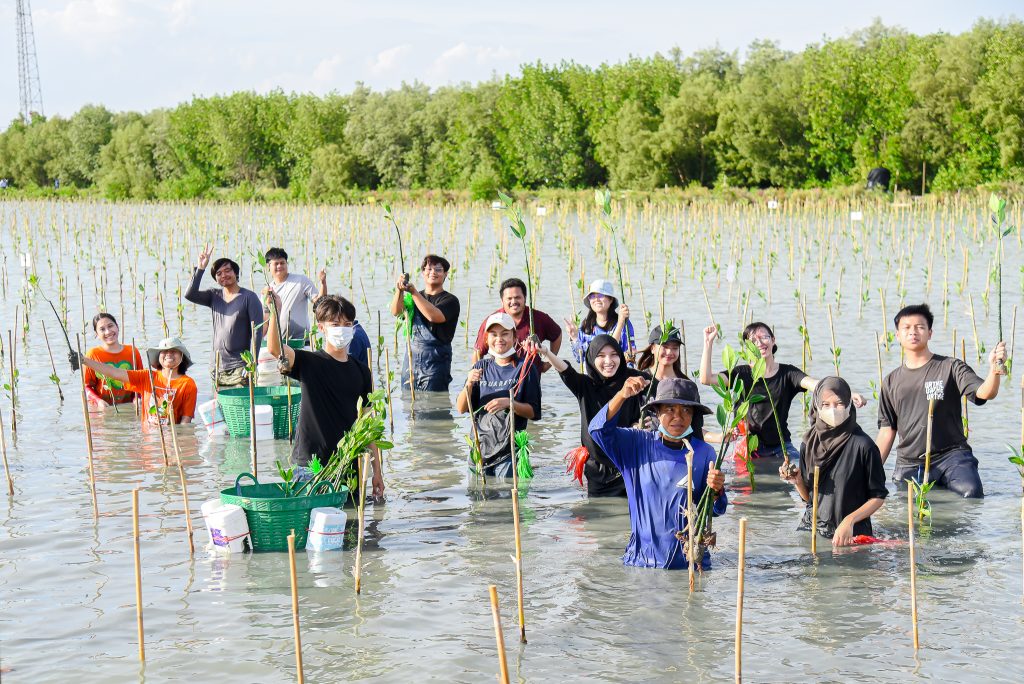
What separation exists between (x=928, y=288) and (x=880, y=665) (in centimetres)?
1474

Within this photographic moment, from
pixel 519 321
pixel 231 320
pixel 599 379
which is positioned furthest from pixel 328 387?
pixel 231 320

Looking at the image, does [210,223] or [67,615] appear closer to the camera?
[67,615]

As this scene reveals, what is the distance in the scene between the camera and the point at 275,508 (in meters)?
6.90

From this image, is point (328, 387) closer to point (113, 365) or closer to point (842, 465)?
point (842, 465)

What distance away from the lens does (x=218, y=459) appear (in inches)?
390

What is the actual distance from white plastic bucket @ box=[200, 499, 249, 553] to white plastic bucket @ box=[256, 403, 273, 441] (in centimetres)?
297

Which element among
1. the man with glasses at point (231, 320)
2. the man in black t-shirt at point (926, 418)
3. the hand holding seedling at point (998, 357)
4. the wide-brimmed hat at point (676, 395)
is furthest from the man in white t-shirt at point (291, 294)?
the hand holding seedling at point (998, 357)

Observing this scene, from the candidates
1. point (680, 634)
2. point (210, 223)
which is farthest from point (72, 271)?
point (680, 634)

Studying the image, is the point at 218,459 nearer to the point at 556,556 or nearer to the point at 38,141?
the point at 556,556

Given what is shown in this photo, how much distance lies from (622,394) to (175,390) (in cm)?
581

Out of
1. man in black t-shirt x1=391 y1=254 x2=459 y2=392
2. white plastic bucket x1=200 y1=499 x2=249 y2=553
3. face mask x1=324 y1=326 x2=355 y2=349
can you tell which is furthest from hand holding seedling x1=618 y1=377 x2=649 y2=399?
man in black t-shirt x1=391 y1=254 x2=459 y2=392

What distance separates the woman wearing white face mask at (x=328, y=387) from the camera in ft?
24.1

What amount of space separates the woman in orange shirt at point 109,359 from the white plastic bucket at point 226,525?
4.12 meters

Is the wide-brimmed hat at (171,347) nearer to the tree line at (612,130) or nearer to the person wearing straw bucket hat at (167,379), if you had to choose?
the person wearing straw bucket hat at (167,379)
